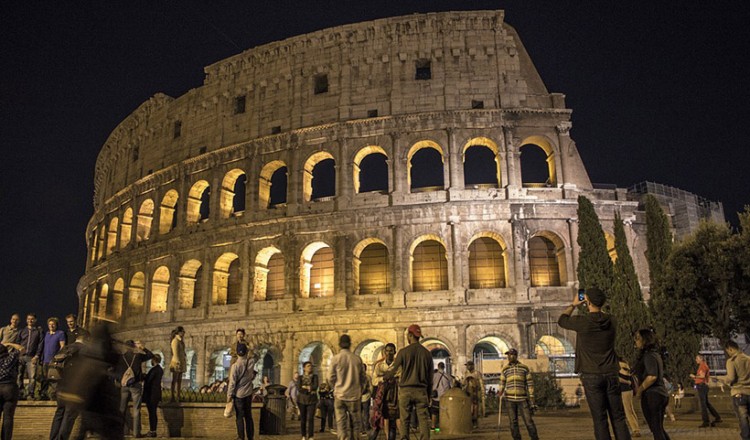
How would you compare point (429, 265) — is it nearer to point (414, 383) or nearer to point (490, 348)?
point (490, 348)

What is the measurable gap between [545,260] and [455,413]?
14.5 meters

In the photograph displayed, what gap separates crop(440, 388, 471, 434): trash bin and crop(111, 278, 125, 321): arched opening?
1031 inches

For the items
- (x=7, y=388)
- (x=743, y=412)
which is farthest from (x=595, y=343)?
(x=7, y=388)

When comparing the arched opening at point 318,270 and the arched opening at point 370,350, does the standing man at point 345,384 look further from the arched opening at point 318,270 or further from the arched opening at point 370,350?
the arched opening at point 318,270

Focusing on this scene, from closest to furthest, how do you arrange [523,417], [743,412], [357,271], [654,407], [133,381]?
1. [654,407]
2. [743,412]
3. [523,417]
4. [133,381]
5. [357,271]

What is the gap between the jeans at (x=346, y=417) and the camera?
8352 millimetres

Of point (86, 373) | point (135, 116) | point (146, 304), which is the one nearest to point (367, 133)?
point (146, 304)

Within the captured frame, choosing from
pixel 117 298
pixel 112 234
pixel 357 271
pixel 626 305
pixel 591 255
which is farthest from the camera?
pixel 112 234

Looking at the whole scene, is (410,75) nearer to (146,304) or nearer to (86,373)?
(146,304)

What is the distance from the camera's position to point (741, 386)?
26.8 ft

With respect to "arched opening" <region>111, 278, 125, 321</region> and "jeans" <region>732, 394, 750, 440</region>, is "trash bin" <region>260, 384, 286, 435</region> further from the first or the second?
"arched opening" <region>111, 278, 125, 321</region>

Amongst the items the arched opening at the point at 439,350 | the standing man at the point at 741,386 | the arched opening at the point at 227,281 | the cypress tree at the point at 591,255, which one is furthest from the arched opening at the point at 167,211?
the standing man at the point at 741,386

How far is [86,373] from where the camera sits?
532cm

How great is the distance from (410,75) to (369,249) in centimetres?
804
